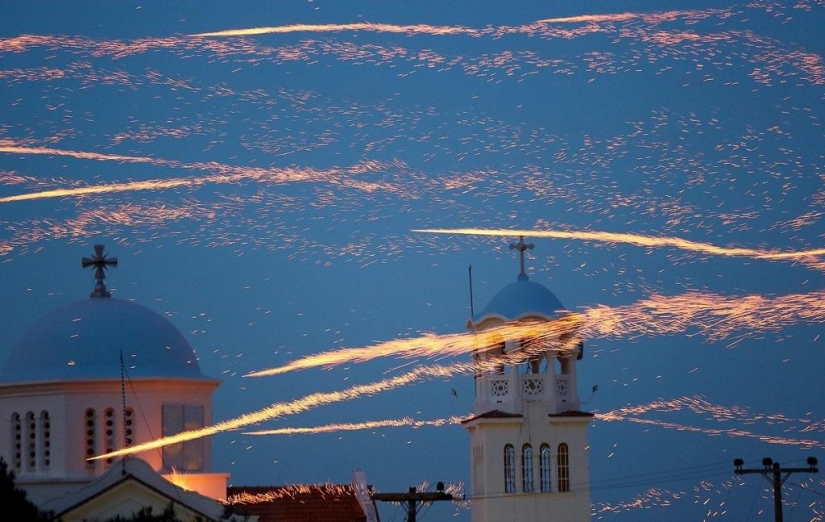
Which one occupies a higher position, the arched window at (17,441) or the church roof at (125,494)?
the arched window at (17,441)

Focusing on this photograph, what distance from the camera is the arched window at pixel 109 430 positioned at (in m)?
63.6

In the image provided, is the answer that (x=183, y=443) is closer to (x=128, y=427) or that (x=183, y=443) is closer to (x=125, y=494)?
(x=128, y=427)

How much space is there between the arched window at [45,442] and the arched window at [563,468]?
52.1 ft

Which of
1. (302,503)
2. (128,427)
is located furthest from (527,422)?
(128,427)

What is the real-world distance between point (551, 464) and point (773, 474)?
9.04 metres

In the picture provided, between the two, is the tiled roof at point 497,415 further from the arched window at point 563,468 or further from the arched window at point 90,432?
the arched window at point 90,432

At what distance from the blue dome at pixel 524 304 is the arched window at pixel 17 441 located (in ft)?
47.1

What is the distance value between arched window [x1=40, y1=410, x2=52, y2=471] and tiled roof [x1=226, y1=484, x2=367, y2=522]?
566 centimetres

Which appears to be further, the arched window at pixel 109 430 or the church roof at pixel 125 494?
the arched window at pixel 109 430

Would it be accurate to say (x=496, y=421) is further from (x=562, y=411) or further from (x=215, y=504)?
(x=215, y=504)

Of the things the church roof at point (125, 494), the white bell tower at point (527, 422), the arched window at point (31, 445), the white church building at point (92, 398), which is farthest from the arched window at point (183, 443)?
the white bell tower at point (527, 422)

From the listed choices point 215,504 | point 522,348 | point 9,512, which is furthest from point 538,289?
point 9,512

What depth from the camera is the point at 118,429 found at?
63.6 meters

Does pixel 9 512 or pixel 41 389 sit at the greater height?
pixel 41 389
